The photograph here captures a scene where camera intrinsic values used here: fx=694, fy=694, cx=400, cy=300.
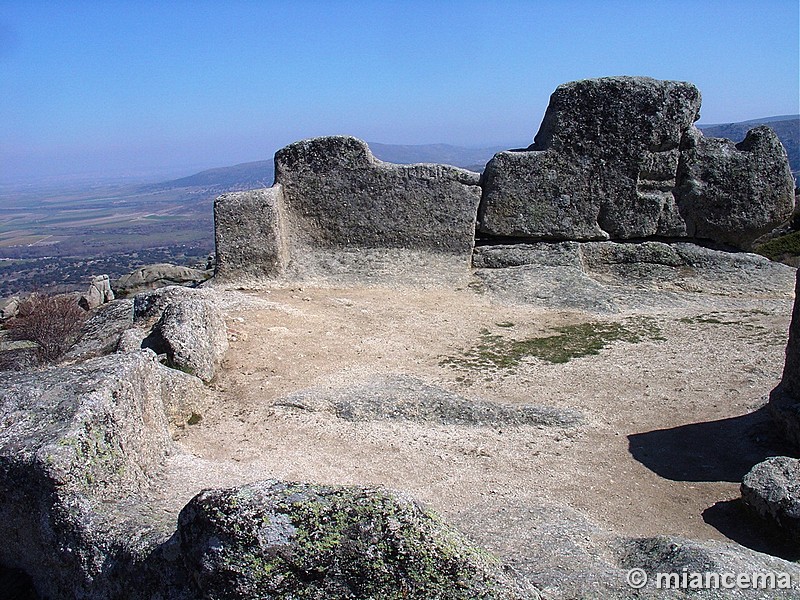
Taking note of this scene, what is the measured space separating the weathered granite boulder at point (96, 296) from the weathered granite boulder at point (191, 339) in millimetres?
10494

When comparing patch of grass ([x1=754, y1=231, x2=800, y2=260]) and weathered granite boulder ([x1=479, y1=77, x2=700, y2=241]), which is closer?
weathered granite boulder ([x1=479, y1=77, x2=700, y2=241])

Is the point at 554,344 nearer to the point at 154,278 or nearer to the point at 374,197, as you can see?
the point at 374,197

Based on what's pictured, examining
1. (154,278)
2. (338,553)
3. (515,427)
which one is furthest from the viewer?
(154,278)

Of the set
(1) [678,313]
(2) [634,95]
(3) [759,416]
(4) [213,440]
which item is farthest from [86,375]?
(2) [634,95]

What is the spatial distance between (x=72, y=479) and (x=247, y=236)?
8.21m

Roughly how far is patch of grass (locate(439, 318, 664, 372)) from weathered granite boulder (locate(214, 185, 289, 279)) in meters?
4.48

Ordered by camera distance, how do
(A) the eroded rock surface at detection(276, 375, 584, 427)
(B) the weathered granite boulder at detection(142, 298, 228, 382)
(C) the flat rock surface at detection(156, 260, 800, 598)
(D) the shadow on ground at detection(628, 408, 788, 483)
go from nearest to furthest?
(C) the flat rock surface at detection(156, 260, 800, 598) → (D) the shadow on ground at detection(628, 408, 788, 483) → (A) the eroded rock surface at detection(276, 375, 584, 427) → (B) the weathered granite boulder at detection(142, 298, 228, 382)

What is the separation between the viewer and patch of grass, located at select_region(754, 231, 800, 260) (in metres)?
22.3

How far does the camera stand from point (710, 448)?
6957 mm

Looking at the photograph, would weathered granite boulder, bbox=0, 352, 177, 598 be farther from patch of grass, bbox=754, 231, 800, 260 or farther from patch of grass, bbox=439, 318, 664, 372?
patch of grass, bbox=754, 231, 800, 260

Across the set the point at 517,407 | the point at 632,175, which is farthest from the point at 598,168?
the point at 517,407

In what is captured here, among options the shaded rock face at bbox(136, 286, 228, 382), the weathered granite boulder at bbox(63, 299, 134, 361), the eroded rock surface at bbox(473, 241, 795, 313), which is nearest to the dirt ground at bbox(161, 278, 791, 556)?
the shaded rock face at bbox(136, 286, 228, 382)

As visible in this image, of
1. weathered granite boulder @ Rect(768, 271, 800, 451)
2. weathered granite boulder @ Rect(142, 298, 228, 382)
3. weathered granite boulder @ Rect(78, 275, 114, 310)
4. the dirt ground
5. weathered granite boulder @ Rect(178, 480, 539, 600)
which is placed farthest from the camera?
weathered granite boulder @ Rect(78, 275, 114, 310)

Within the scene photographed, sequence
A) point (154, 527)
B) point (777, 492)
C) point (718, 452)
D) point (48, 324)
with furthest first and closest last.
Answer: point (48, 324), point (718, 452), point (777, 492), point (154, 527)
